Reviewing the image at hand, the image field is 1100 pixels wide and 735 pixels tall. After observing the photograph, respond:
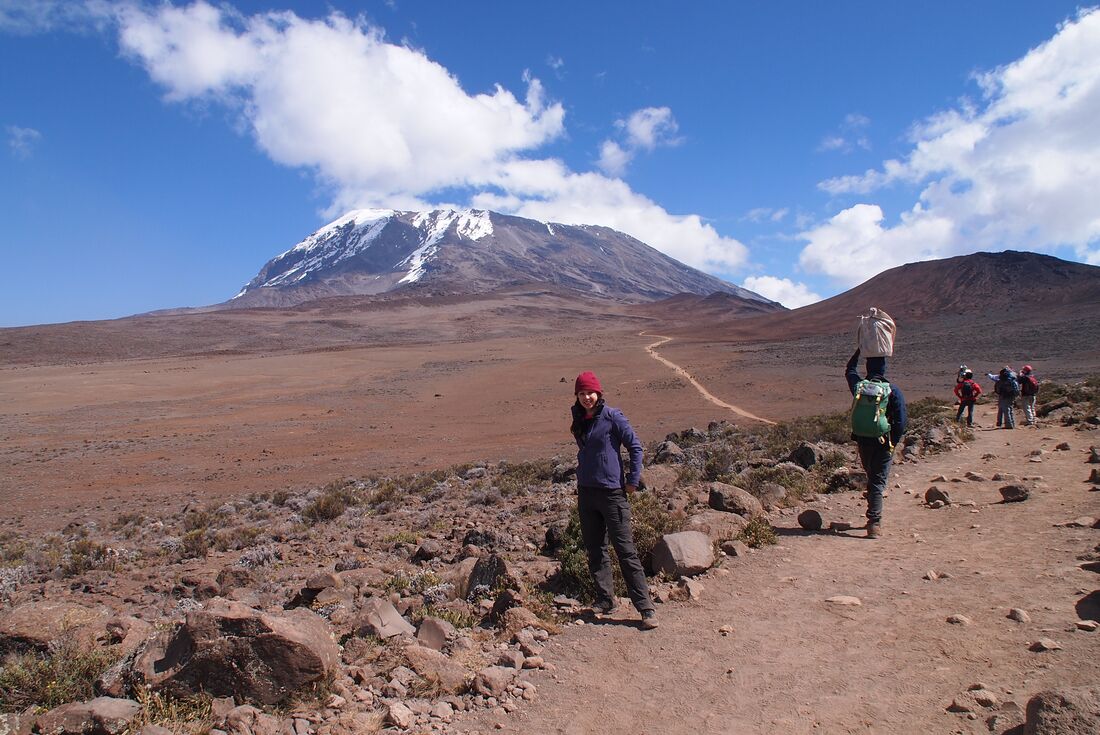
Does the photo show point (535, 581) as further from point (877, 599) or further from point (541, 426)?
point (541, 426)

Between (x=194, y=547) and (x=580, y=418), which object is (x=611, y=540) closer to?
(x=580, y=418)

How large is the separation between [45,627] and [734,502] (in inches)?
219

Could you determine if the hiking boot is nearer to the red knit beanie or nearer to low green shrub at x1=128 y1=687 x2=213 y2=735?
the red knit beanie

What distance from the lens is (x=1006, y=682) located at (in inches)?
122

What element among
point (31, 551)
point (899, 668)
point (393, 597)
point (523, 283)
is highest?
point (523, 283)

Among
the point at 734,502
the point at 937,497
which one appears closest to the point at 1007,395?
the point at 937,497

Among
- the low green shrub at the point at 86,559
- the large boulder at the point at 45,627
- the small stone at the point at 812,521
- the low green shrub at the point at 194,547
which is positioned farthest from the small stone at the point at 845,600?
the low green shrub at the point at 86,559

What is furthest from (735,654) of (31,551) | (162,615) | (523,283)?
(523,283)

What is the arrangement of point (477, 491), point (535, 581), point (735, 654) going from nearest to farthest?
point (735, 654) < point (535, 581) < point (477, 491)

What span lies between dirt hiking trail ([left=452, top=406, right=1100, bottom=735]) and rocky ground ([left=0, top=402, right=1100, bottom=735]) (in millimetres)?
16

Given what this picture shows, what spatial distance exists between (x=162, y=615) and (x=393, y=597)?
2.57m

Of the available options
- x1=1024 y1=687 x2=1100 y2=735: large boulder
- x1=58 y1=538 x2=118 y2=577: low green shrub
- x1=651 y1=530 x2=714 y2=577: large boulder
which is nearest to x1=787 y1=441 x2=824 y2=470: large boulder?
x1=651 y1=530 x2=714 y2=577: large boulder

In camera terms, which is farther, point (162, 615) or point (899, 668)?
point (162, 615)

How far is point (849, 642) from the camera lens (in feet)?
12.4
